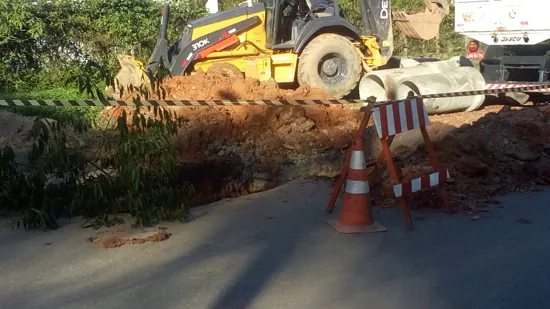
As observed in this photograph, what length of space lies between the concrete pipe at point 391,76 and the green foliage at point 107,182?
23.4ft

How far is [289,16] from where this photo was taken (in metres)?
14.5

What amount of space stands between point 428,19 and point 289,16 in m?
3.85

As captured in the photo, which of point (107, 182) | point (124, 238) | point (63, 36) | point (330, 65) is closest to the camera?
point (124, 238)

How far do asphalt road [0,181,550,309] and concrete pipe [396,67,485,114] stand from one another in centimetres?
577

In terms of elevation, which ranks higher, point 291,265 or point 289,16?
point 289,16

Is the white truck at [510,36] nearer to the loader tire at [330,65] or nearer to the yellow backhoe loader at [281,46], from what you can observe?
the yellow backhoe loader at [281,46]

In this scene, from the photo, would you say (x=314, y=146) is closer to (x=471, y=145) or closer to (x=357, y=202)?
(x=471, y=145)

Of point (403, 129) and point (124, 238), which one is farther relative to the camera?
point (403, 129)

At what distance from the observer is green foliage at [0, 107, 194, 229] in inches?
283

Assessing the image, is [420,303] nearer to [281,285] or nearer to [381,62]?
[281,285]

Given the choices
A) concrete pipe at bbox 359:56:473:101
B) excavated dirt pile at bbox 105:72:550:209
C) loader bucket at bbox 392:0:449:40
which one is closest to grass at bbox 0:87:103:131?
excavated dirt pile at bbox 105:72:550:209

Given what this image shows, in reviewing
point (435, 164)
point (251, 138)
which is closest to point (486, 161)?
point (435, 164)

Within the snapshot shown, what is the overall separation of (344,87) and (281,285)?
9578mm

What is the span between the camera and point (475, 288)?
541cm
